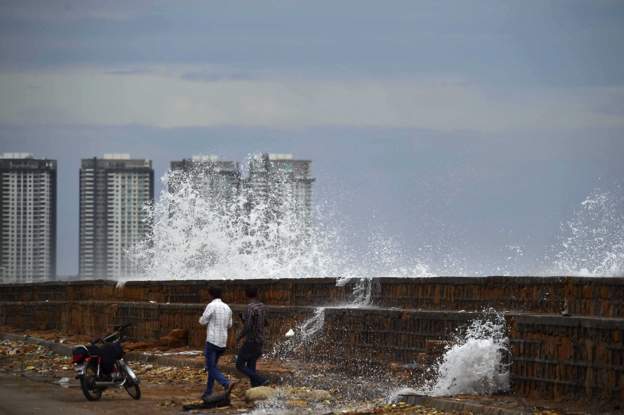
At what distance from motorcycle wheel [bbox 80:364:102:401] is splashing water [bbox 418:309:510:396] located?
460 centimetres

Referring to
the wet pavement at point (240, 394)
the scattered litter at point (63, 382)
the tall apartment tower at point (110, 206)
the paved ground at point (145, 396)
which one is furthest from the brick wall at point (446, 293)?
the tall apartment tower at point (110, 206)

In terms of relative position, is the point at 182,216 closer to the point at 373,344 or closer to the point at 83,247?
the point at 373,344

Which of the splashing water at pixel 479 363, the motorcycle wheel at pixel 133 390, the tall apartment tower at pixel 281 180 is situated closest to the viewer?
the splashing water at pixel 479 363

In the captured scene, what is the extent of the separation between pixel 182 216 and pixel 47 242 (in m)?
147

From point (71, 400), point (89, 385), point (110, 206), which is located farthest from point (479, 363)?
point (110, 206)

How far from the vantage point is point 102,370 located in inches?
683

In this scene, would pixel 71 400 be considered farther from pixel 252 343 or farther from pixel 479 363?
pixel 479 363

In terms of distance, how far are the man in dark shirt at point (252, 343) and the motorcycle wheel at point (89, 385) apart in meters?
1.92

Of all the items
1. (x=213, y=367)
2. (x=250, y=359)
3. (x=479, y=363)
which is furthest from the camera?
(x=250, y=359)

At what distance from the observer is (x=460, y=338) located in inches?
607

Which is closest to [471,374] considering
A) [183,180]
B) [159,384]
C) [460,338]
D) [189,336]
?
[460,338]

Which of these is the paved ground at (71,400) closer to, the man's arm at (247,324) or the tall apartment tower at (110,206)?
the man's arm at (247,324)

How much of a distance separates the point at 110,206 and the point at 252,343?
570 feet

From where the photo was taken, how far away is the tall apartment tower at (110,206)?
608 ft
